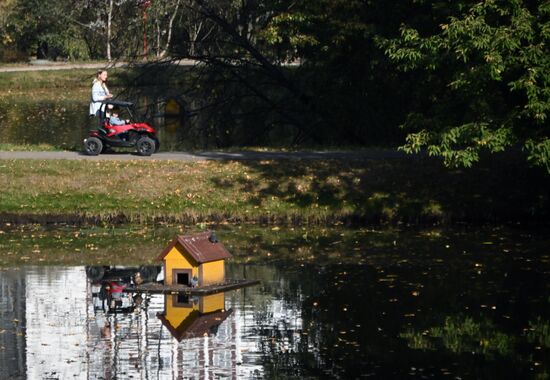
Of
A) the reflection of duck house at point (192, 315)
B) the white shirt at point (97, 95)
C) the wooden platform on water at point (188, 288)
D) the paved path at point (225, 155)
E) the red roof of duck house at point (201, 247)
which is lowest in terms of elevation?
the reflection of duck house at point (192, 315)

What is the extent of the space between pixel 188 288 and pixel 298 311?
1869 mm

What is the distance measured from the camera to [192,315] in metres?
17.1

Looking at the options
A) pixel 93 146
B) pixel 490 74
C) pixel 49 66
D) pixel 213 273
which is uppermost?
pixel 49 66

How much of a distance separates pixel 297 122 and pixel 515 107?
11.6 m

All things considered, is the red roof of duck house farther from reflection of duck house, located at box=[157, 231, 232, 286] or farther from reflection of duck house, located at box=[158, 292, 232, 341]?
reflection of duck house, located at box=[158, 292, 232, 341]

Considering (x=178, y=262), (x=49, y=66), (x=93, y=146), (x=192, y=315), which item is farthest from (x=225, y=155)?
(x=49, y=66)

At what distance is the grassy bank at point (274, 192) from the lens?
83.8ft

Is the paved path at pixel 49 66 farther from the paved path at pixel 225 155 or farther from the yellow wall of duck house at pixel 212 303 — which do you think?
the yellow wall of duck house at pixel 212 303

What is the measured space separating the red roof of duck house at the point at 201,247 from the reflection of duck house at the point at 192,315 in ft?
1.71

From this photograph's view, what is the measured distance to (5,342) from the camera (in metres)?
15.4

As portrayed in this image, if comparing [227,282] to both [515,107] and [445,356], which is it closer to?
[445,356]

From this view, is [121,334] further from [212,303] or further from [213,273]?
[213,273]

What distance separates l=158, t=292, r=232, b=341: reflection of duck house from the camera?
1612 centimetres

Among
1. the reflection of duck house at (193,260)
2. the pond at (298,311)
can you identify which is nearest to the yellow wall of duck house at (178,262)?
the reflection of duck house at (193,260)
